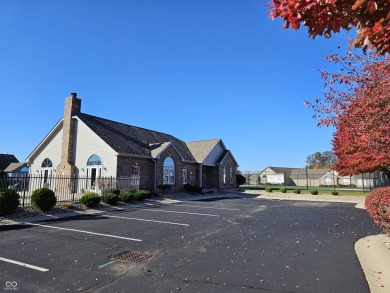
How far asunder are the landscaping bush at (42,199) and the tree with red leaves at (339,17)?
14.8 metres

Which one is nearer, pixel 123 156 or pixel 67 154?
pixel 123 156

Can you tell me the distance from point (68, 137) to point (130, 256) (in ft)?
70.5

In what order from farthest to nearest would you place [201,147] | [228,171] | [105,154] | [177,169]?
[228,171] → [201,147] → [177,169] → [105,154]

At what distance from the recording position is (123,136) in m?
27.7

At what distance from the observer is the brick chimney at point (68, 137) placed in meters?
26.1

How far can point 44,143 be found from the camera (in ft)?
93.6

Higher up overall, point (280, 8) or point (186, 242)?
point (280, 8)

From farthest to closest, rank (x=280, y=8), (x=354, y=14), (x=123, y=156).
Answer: (x=123, y=156)
(x=280, y=8)
(x=354, y=14)

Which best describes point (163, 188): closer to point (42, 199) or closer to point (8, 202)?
point (42, 199)

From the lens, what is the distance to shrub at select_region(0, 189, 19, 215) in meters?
13.2

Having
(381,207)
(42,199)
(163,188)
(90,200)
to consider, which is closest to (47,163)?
(163,188)

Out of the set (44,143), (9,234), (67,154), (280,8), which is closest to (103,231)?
(9,234)

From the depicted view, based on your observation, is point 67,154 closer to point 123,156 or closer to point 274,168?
point 123,156

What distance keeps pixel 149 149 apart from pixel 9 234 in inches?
736
